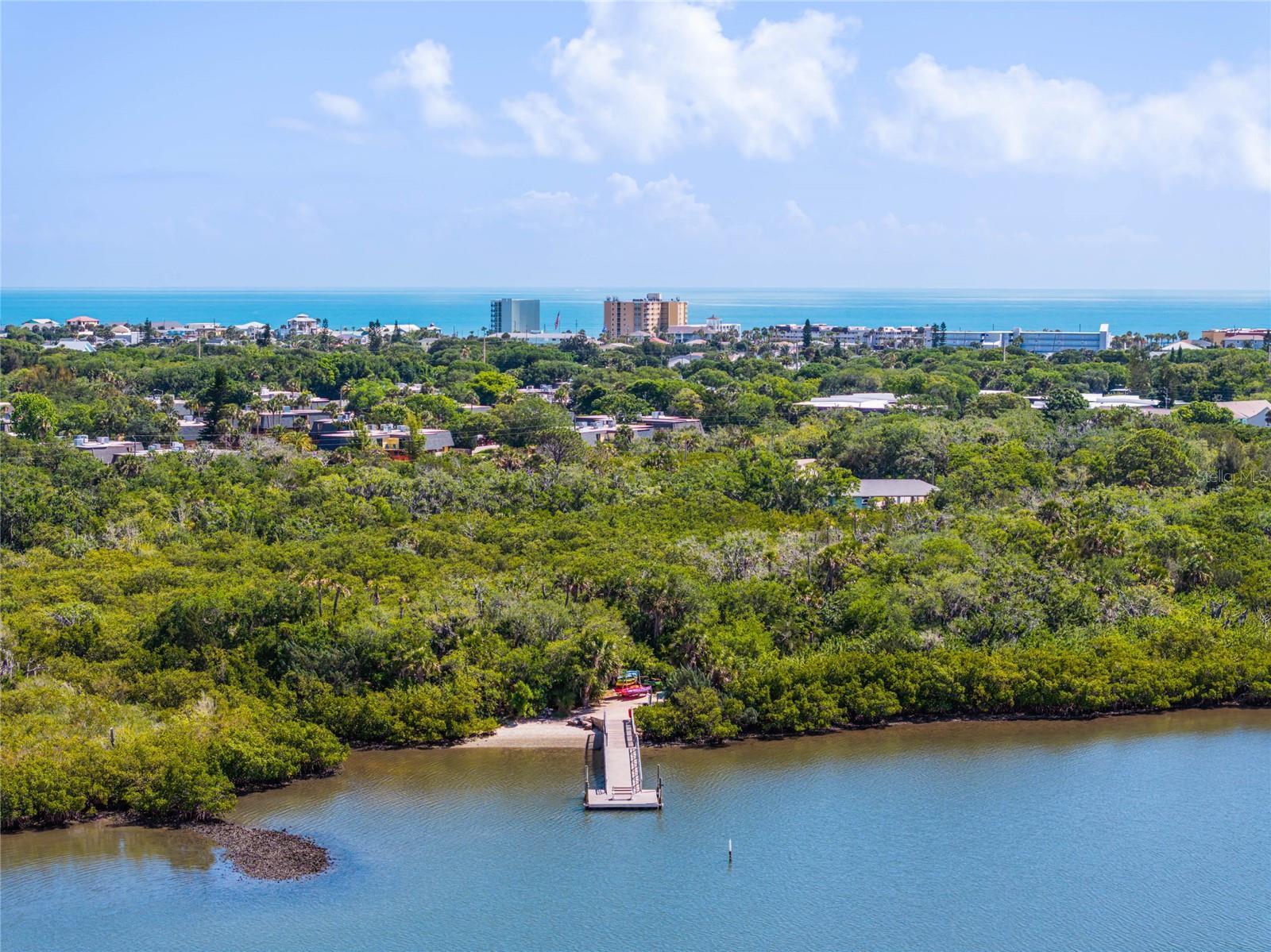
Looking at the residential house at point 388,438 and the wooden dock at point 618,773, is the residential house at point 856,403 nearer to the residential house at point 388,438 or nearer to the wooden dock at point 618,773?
the residential house at point 388,438

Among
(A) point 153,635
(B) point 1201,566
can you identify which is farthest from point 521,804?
(B) point 1201,566

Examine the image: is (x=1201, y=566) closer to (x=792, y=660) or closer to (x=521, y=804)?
(x=792, y=660)

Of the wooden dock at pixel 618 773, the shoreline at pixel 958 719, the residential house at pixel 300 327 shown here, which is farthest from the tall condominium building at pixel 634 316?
the wooden dock at pixel 618 773

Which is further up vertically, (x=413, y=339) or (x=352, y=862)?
(x=413, y=339)

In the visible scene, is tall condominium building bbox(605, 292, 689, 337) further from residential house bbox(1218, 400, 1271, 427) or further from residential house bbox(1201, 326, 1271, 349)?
residential house bbox(1218, 400, 1271, 427)

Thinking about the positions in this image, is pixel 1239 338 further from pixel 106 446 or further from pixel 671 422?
pixel 106 446

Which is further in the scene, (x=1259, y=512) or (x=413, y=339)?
(x=413, y=339)

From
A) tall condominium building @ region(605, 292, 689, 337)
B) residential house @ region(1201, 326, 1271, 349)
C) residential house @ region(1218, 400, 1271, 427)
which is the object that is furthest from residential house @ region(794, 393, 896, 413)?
tall condominium building @ region(605, 292, 689, 337)
